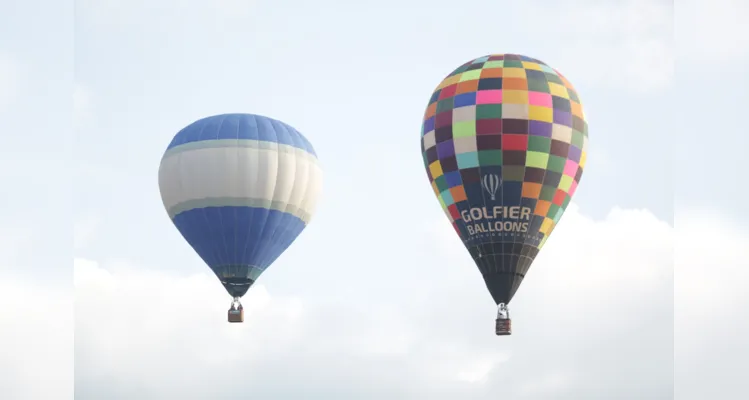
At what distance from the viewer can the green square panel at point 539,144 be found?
39531 millimetres

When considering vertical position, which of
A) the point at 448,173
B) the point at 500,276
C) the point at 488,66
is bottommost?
the point at 500,276

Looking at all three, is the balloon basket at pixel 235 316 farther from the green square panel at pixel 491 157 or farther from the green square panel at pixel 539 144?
the green square panel at pixel 539 144

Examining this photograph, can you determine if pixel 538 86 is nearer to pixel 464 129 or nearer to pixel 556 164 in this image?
pixel 556 164

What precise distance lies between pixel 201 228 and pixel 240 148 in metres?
2.23

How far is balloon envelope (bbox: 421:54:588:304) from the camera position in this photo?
129ft

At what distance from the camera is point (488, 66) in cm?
4072

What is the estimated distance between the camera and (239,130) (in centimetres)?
4212

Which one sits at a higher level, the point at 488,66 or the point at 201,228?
the point at 488,66

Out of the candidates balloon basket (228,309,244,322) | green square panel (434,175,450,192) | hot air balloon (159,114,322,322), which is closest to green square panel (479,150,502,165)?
green square panel (434,175,450,192)

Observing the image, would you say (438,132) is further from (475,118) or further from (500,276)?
(500,276)

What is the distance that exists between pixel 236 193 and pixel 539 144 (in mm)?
7703

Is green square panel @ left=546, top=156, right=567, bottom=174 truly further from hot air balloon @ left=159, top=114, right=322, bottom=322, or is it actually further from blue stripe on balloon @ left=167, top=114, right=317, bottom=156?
blue stripe on balloon @ left=167, top=114, right=317, bottom=156

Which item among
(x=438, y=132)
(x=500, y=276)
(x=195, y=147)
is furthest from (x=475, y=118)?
(x=195, y=147)

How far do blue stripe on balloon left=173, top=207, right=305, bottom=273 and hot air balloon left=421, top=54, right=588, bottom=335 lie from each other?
4.35 meters
